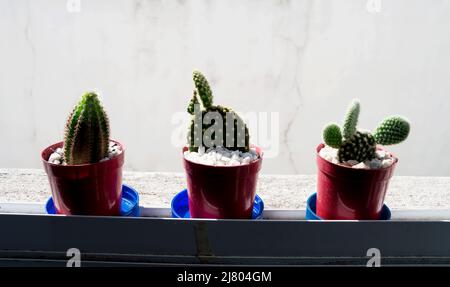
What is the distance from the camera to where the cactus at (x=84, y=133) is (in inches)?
20.2

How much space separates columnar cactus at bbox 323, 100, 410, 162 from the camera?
546 millimetres

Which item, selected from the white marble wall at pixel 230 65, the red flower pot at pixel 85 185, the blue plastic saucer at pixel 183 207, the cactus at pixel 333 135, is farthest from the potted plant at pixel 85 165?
the white marble wall at pixel 230 65

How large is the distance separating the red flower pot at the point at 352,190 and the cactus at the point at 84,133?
0.33m

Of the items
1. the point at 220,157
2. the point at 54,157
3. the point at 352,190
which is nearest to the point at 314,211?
the point at 352,190

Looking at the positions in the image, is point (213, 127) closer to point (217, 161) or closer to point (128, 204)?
point (217, 161)

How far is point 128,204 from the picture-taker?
0.64 metres

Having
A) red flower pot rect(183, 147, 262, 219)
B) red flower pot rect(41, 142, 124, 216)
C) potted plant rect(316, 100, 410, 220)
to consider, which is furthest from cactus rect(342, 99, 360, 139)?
red flower pot rect(41, 142, 124, 216)

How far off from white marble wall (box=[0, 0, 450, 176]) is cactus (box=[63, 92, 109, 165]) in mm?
422

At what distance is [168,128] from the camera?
99cm

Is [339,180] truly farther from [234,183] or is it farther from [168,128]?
[168,128]

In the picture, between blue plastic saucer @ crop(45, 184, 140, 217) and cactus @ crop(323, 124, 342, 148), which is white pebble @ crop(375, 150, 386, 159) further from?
blue plastic saucer @ crop(45, 184, 140, 217)

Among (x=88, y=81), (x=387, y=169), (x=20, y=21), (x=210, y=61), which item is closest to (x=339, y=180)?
(x=387, y=169)

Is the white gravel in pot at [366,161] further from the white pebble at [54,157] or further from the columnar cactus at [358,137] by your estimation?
the white pebble at [54,157]
